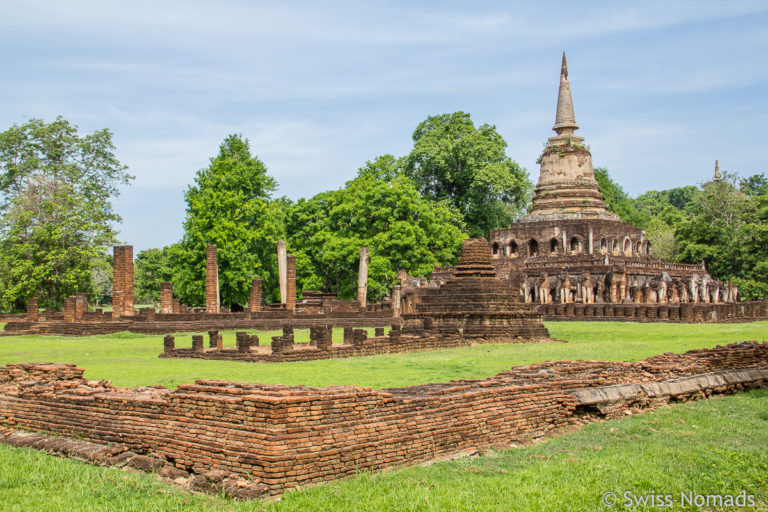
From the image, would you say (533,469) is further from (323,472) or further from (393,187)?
(393,187)

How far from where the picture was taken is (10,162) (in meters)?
48.7

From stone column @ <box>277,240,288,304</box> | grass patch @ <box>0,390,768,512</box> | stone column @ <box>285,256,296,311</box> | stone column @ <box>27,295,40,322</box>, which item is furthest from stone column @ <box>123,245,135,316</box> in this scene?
grass patch @ <box>0,390,768,512</box>

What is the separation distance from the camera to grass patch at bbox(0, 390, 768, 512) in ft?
22.1

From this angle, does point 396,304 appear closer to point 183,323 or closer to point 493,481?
point 183,323

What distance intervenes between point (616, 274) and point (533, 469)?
3295 cm

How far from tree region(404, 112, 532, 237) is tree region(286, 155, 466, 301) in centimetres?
383

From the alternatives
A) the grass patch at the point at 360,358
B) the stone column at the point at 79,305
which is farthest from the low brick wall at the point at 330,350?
the stone column at the point at 79,305

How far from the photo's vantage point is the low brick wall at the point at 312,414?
24.3 feet

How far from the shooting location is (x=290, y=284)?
3641 centimetres

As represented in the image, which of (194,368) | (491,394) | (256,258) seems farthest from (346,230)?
(491,394)

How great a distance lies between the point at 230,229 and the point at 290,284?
6080 mm

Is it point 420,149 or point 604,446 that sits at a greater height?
point 420,149

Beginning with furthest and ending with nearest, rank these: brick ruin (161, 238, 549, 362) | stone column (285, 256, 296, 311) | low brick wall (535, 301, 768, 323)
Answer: stone column (285, 256, 296, 311), low brick wall (535, 301, 768, 323), brick ruin (161, 238, 549, 362)

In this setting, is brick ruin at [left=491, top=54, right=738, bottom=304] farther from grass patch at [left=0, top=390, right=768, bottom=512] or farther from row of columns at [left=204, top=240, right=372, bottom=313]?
grass patch at [left=0, top=390, right=768, bottom=512]
